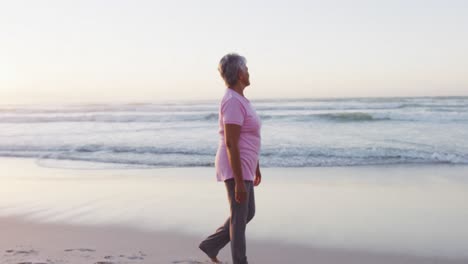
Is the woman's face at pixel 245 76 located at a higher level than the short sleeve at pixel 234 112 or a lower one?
higher

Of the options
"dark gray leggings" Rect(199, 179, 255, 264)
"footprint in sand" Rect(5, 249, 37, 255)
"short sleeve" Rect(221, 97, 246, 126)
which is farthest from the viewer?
"footprint in sand" Rect(5, 249, 37, 255)

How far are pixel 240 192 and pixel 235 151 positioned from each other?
0.90ft

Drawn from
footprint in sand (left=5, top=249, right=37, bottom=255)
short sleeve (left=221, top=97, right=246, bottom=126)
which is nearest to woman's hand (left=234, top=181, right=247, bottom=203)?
short sleeve (left=221, top=97, right=246, bottom=126)

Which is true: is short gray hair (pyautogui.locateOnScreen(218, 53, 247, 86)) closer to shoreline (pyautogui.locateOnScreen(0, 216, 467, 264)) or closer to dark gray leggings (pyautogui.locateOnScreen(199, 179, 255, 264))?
dark gray leggings (pyautogui.locateOnScreen(199, 179, 255, 264))

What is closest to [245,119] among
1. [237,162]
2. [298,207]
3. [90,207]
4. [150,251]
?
[237,162]

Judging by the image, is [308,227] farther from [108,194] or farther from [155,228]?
[108,194]

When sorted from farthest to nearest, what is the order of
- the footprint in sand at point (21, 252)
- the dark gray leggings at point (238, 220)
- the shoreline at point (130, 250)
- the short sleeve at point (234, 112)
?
1. the footprint in sand at point (21, 252)
2. the shoreline at point (130, 250)
3. the dark gray leggings at point (238, 220)
4. the short sleeve at point (234, 112)

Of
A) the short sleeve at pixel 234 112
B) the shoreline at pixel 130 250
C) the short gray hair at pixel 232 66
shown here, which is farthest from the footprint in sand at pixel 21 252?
the short gray hair at pixel 232 66

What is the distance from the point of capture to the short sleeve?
356cm

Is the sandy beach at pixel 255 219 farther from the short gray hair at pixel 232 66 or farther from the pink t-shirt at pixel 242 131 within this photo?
the short gray hair at pixel 232 66

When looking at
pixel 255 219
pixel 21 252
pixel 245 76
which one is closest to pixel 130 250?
pixel 21 252

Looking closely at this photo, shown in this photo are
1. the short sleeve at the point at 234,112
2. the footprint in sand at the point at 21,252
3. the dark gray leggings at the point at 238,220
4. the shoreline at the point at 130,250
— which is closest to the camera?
the short sleeve at the point at 234,112

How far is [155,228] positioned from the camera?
566 cm

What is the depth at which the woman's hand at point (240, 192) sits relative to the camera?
3.64m
